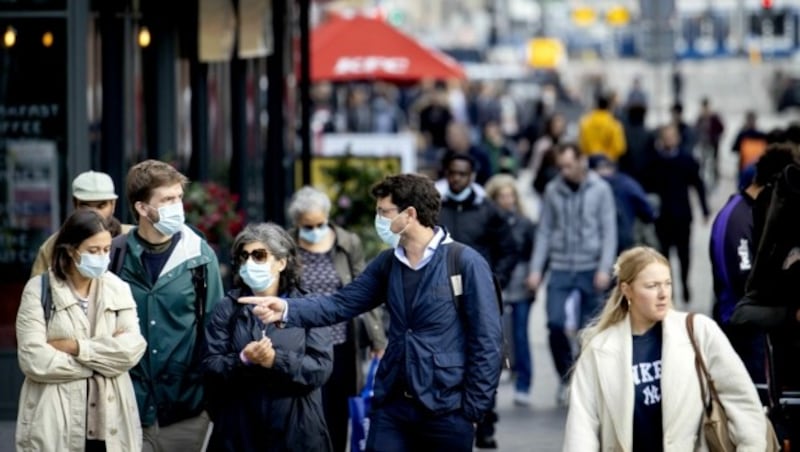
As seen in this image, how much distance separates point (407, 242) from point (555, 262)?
19.8 ft

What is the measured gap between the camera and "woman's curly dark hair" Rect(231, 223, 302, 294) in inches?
344

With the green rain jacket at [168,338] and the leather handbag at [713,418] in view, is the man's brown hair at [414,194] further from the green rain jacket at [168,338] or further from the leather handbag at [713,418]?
the leather handbag at [713,418]

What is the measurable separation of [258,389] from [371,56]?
1659 cm

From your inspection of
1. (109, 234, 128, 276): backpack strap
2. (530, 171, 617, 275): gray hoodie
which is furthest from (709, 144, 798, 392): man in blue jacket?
(530, 171, 617, 275): gray hoodie

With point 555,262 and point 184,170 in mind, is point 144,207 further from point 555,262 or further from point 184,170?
point 184,170

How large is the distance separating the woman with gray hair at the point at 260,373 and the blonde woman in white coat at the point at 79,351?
0.39 metres

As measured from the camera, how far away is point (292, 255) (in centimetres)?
888

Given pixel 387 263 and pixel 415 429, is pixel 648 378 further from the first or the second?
pixel 387 263

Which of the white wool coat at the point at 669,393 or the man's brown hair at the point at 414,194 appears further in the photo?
the man's brown hair at the point at 414,194

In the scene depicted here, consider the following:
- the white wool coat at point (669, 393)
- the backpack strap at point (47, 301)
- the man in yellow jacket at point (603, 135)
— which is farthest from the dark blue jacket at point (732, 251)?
the man in yellow jacket at point (603, 135)

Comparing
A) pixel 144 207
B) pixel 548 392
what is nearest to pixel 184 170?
pixel 548 392

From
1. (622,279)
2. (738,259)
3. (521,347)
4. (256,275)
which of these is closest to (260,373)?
(256,275)

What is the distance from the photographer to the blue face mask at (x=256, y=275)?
28.5 feet

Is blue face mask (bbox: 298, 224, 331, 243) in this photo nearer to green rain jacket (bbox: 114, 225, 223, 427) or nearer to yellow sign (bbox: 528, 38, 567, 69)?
green rain jacket (bbox: 114, 225, 223, 427)
